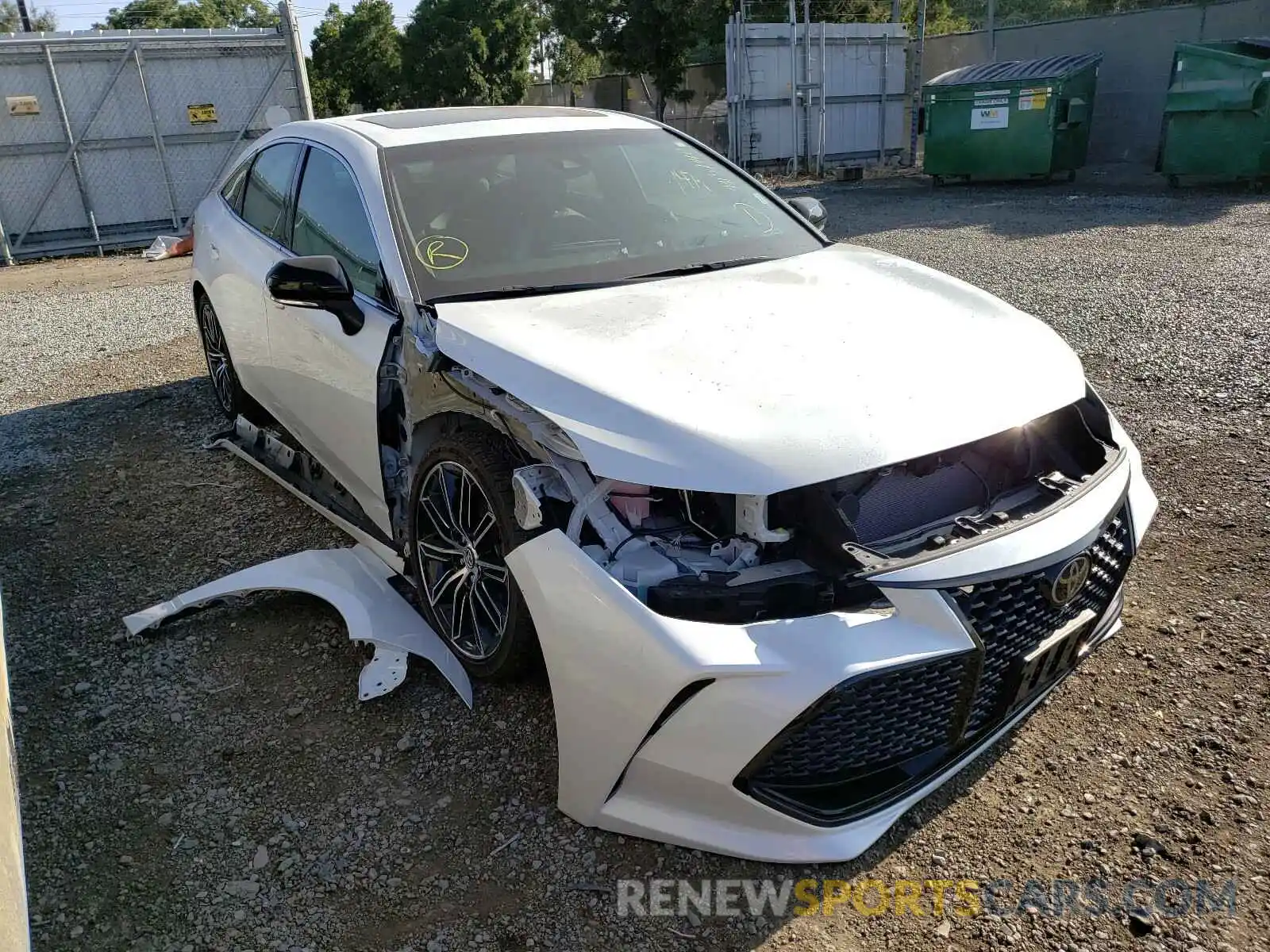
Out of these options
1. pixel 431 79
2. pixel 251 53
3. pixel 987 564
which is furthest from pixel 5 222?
pixel 431 79

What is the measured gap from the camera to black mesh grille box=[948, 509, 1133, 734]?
2.14 m

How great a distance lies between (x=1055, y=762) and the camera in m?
2.57

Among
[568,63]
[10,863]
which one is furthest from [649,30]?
[10,863]

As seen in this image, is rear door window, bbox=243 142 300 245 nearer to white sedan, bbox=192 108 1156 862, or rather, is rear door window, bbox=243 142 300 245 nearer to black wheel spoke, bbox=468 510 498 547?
white sedan, bbox=192 108 1156 862

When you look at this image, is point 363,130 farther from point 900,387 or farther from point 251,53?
point 251,53

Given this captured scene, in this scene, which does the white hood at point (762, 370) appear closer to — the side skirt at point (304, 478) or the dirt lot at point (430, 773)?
the dirt lot at point (430, 773)

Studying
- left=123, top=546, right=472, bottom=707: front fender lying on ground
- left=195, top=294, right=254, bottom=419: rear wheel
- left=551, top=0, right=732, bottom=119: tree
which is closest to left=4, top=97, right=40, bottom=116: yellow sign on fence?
left=195, top=294, right=254, bottom=419: rear wheel

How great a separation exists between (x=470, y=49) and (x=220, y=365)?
1055 inches

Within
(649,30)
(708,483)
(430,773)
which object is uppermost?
(649,30)

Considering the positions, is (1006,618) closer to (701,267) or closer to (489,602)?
(489,602)

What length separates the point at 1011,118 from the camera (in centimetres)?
1390

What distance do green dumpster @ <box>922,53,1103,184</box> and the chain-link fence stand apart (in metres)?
9.40

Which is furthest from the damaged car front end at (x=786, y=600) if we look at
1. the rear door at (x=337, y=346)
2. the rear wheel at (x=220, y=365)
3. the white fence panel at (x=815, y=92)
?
the white fence panel at (x=815, y=92)

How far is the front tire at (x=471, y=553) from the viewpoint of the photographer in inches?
104
